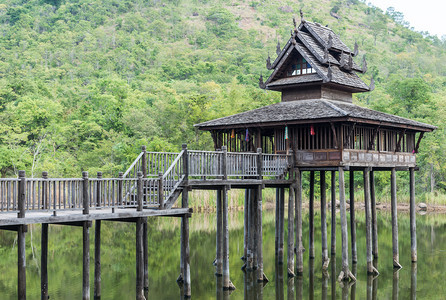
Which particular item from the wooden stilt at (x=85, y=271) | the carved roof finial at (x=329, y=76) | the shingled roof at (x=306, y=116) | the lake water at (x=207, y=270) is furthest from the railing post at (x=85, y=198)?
the carved roof finial at (x=329, y=76)

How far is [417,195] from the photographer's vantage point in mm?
60188

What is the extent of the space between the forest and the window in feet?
94.5

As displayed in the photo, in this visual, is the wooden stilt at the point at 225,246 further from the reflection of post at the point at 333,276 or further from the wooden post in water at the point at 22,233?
the wooden post in water at the point at 22,233

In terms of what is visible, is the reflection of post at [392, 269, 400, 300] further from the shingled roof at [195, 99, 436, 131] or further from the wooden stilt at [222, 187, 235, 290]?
the shingled roof at [195, 99, 436, 131]

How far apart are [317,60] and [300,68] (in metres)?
1.01

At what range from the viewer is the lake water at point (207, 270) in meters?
24.6

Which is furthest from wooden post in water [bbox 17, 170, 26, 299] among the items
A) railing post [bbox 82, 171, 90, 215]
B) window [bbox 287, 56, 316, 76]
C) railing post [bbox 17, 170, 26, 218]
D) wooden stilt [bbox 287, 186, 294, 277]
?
window [bbox 287, 56, 316, 76]

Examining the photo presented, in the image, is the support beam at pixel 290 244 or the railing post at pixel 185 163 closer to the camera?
the railing post at pixel 185 163

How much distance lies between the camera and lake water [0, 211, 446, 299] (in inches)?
968

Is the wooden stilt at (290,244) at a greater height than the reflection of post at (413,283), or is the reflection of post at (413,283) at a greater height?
the wooden stilt at (290,244)

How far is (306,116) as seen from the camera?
2575 centimetres

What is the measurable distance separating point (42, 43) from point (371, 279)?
11665 cm

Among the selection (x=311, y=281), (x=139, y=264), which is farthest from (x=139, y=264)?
(x=311, y=281)

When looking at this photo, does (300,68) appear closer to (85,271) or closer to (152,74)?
(85,271)
